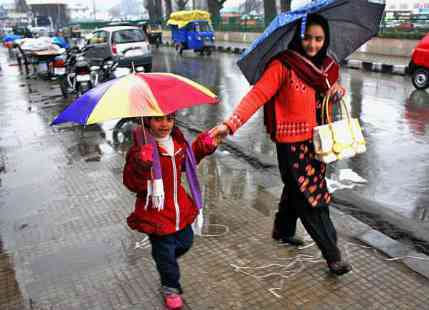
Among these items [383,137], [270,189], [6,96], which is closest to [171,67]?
[6,96]

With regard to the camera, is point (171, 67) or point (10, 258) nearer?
point (10, 258)

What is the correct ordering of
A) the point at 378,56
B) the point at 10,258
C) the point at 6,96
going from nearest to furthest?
the point at 10,258 < the point at 6,96 < the point at 378,56

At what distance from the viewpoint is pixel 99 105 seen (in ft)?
A: 7.90

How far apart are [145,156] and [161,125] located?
24 cm

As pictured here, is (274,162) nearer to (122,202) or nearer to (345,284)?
(122,202)

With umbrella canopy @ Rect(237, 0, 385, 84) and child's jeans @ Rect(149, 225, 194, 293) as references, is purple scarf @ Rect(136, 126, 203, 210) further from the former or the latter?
umbrella canopy @ Rect(237, 0, 385, 84)

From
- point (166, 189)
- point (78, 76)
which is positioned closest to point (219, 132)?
point (166, 189)

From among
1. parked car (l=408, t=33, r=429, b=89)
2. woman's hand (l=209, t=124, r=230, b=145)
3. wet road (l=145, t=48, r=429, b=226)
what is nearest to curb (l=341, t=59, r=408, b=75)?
wet road (l=145, t=48, r=429, b=226)

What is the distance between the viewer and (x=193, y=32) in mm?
23281

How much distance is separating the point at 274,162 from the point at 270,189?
3.21ft

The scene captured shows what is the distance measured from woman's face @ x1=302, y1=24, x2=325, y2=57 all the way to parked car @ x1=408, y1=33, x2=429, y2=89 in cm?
823

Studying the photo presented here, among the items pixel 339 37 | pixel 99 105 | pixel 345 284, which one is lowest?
pixel 345 284

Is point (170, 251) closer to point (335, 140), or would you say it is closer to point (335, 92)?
point (335, 140)

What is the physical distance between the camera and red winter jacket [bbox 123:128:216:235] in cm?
277
